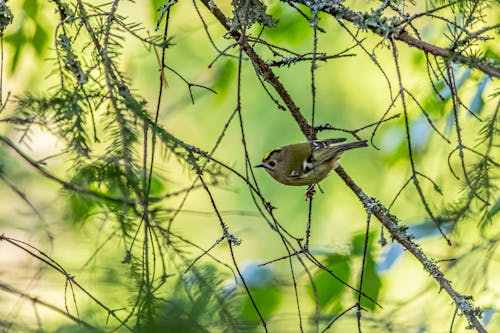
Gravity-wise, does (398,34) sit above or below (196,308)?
above

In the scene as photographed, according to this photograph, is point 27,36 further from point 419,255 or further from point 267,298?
point 419,255

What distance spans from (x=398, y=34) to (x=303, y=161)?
50.5 inches

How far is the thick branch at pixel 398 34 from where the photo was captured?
1267mm

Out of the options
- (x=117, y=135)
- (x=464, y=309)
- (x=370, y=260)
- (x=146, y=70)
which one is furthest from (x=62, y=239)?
(x=146, y=70)

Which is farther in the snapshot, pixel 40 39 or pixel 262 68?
pixel 40 39

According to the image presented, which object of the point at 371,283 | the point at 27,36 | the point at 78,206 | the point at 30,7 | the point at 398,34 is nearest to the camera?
the point at 398,34

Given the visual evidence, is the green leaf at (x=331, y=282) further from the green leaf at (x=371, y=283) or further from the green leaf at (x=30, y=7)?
the green leaf at (x=30, y=7)

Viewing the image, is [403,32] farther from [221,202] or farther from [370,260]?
[221,202]

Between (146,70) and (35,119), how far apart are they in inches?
105

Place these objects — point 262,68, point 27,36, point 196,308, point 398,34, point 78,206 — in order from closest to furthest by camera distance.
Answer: point 196,308
point 398,34
point 78,206
point 262,68
point 27,36

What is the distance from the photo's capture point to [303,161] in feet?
8.50

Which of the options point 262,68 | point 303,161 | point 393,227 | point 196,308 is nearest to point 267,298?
point 303,161

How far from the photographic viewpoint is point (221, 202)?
14.7ft

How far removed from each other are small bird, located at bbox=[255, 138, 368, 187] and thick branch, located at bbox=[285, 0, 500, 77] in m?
0.81
